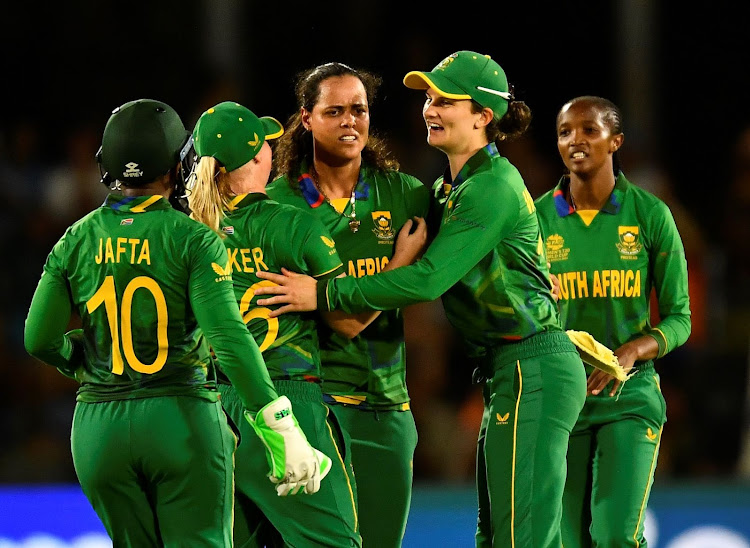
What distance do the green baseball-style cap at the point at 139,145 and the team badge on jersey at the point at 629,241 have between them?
7.00ft

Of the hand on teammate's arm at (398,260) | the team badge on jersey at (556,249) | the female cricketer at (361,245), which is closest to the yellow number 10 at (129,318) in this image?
the hand on teammate's arm at (398,260)

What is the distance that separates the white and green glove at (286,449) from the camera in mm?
3773

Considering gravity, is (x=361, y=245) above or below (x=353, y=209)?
below

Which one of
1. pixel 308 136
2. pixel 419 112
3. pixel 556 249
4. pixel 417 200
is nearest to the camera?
pixel 417 200

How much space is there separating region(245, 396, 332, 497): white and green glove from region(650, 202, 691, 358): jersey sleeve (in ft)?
6.27

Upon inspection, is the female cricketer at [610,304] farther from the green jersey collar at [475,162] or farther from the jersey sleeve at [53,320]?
the jersey sleeve at [53,320]

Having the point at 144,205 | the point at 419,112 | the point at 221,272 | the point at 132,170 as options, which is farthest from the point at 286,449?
the point at 419,112

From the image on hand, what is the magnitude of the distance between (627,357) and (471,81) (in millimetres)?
1306

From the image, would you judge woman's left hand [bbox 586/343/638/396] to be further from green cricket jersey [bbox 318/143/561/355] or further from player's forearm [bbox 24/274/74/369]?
player's forearm [bbox 24/274/74/369]

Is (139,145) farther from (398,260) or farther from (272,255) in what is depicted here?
(398,260)

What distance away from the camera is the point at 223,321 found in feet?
12.1

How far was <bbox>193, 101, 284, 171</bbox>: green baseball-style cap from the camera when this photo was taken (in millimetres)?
4219

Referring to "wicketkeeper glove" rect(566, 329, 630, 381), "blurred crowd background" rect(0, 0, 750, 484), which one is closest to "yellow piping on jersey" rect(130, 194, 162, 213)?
"wicketkeeper glove" rect(566, 329, 630, 381)

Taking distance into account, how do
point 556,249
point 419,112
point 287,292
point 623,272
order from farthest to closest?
point 419,112
point 556,249
point 623,272
point 287,292
